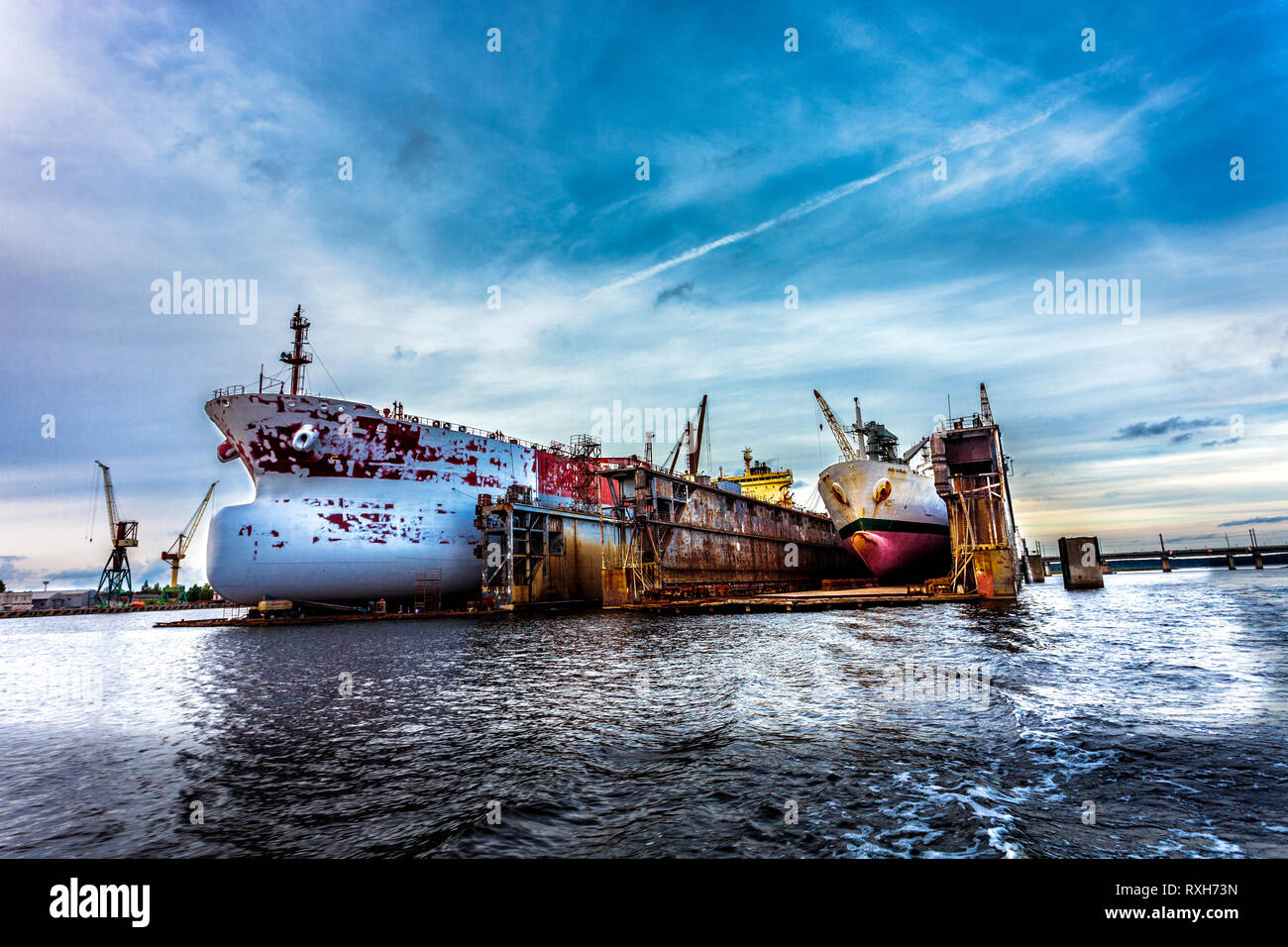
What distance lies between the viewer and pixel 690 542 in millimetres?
46969

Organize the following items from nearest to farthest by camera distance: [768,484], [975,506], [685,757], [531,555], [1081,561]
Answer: [685,757]
[975,506]
[531,555]
[1081,561]
[768,484]

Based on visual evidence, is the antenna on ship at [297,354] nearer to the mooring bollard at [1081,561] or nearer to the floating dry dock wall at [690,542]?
the floating dry dock wall at [690,542]

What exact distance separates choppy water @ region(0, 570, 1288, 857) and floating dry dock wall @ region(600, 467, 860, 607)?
73.0ft

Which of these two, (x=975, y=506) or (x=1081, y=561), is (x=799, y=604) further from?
(x=1081, y=561)

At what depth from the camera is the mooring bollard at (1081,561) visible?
193 ft

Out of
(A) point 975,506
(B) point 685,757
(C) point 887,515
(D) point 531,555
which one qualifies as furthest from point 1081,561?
(B) point 685,757

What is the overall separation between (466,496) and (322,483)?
10483mm

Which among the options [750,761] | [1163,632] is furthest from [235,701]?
[1163,632]

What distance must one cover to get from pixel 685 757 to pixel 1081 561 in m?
66.8

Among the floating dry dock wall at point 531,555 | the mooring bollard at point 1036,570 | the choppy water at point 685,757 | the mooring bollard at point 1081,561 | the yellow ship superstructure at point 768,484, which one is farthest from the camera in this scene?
the mooring bollard at point 1036,570

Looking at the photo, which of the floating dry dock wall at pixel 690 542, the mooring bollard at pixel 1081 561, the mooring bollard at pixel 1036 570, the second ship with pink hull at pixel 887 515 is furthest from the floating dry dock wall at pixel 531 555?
the mooring bollard at pixel 1036 570

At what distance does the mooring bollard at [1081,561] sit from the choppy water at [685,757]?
45454mm
